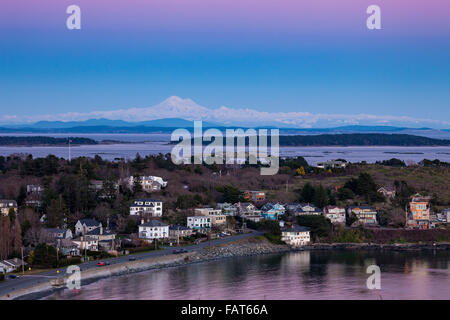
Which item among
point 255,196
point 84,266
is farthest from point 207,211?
point 84,266

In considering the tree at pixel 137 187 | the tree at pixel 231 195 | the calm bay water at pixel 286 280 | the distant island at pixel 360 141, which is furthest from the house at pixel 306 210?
the distant island at pixel 360 141

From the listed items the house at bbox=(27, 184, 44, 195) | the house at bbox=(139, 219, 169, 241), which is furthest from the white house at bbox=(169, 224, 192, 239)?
the house at bbox=(27, 184, 44, 195)

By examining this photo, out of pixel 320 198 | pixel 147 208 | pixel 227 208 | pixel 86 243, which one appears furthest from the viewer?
pixel 320 198

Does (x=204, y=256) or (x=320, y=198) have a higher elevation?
(x=320, y=198)

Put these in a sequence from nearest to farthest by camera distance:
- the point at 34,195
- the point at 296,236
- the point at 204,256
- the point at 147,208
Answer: the point at 204,256, the point at 296,236, the point at 147,208, the point at 34,195

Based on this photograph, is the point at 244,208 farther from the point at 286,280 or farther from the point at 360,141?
the point at 360,141

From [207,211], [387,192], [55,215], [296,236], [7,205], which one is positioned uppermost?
[7,205]
